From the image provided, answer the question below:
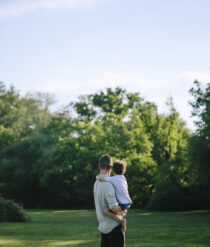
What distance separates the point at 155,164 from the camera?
41.7m

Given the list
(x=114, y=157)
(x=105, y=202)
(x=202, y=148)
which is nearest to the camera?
(x=105, y=202)

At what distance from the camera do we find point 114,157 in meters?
42.9

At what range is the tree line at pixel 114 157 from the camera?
3359 centimetres

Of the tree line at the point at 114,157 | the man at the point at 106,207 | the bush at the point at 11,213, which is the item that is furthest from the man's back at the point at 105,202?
the tree line at the point at 114,157

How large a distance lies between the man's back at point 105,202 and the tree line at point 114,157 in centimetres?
2547

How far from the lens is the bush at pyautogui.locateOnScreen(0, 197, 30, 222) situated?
2327 cm

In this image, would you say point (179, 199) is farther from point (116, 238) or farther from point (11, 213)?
point (116, 238)

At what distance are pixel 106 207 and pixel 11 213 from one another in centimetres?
1855

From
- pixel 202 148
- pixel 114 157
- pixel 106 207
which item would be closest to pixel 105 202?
pixel 106 207

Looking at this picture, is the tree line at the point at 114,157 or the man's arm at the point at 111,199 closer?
the man's arm at the point at 111,199

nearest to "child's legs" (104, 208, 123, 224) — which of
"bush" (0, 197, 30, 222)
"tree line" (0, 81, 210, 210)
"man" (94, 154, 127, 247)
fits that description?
"man" (94, 154, 127, 247)

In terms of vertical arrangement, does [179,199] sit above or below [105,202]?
below

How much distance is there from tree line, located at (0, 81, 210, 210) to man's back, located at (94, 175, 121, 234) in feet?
83.6

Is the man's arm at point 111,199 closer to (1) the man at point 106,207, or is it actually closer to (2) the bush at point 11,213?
(1) the man at point 106,207
